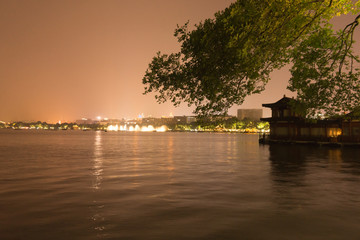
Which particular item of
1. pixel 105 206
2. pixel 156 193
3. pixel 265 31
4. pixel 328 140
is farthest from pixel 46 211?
pixel 328 140

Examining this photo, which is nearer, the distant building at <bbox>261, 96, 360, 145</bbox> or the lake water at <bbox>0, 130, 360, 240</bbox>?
the lake water at <bbox>0, 130, 360, 240</bbox>

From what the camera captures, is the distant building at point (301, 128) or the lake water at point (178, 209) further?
the distant building at point (301, 128)

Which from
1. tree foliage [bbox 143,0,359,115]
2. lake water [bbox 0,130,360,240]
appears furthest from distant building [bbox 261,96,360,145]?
tree foliage [bbox 143,0,359,115]

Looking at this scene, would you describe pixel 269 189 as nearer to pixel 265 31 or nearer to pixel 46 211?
pixel 265 31

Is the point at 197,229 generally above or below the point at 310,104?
below

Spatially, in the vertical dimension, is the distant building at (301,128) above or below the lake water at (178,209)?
above

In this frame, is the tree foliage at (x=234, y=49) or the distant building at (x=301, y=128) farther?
the distant building at (x=301, y=128)

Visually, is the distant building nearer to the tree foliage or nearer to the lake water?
the lake water

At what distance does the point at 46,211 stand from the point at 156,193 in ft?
18.9

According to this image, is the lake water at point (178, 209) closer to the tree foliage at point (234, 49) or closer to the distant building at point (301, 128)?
the tree foliage at point (234, 49)

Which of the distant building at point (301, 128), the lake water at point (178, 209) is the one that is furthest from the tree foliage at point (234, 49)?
the distant building at point (301, 128)

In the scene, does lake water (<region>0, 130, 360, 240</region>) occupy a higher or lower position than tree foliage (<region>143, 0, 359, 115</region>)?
lower

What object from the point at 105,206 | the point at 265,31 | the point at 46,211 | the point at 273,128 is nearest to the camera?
the point at 265,31

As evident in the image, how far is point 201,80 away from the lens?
12547mm
